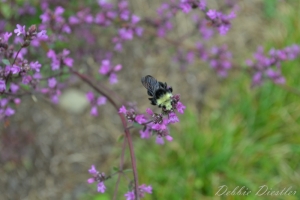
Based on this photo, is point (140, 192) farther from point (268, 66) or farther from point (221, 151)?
point (221, 151)

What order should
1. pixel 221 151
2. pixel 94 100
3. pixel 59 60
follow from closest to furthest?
pixel 59 60
pixel 94 100
pixel 221 151

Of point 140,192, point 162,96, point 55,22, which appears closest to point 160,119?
point 162,96

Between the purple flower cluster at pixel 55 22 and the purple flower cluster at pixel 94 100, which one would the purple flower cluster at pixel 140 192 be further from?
the purple flower cluster at pixel 55 22

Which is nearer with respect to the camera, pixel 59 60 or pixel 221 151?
pixel 59 60

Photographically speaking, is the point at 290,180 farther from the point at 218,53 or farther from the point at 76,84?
the point at 76,84

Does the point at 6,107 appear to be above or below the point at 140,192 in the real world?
above

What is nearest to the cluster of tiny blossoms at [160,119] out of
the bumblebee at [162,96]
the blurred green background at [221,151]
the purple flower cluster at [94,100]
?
the bumblebee at [162,96]

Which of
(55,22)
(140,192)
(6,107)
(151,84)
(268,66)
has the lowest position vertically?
(140,192)

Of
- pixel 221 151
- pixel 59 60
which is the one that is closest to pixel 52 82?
pixel 59 60

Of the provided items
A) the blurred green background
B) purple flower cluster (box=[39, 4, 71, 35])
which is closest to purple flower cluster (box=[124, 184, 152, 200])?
purple flower cluster (box=[39, 4, 71, 35])

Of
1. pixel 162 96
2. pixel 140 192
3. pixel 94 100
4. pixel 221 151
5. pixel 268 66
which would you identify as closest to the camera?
pixel 162 96
